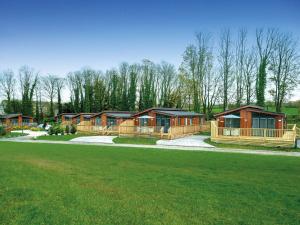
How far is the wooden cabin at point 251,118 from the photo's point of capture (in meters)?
24.9

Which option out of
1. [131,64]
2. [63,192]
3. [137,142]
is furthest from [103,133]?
[131,64]

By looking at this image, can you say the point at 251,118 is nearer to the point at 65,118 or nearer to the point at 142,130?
the point at 142,130

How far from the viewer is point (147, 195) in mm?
8062

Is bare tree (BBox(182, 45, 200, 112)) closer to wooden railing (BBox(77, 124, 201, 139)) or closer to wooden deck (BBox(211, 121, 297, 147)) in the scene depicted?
wooden railing (BBox(77, 124, 201, 139))

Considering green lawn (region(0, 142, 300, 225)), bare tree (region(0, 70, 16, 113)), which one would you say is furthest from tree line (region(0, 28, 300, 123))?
green lawn (region(0, 142, 300, 225))

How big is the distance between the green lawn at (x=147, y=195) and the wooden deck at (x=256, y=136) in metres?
9.86

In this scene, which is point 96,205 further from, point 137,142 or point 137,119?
point 137,119

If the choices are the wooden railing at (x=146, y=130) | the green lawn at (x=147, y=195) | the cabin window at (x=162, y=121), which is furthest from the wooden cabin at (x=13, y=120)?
the green lawn at (x=147, y=195)

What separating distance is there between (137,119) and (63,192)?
969 inches

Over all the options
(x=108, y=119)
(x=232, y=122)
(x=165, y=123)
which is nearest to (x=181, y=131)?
(x=165, y=123)

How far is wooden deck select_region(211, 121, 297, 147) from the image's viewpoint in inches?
852

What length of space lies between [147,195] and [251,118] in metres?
20.5

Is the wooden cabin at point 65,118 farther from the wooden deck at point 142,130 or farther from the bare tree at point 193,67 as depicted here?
the bare tree at point 193,67

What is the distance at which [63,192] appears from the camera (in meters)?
8.34
